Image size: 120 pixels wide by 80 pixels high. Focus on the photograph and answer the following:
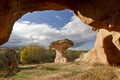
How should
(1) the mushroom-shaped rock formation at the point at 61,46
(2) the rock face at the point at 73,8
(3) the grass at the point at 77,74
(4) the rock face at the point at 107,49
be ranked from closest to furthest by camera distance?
(2) the rock face at the point at 73,8, (3) the grass at the point at 77,74, (4) the rock face at the point at 107,49, (1) the mushroom-shaped rock formation at the point at 61,46

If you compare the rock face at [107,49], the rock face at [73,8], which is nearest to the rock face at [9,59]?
the rock face at [107,49]

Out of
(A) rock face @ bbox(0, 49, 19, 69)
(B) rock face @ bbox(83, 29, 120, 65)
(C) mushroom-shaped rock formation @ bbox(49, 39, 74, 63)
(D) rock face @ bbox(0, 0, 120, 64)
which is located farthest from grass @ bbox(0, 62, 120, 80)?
(C) mushroom-shaped rock formation @ bbox(49, 39, 74, 63)

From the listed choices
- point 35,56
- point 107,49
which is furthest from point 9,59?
point 35,56

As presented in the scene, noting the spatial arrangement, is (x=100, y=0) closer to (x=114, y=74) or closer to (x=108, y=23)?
(x=108, y=23)

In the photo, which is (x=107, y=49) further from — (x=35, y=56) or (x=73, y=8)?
(x=35, y=56)

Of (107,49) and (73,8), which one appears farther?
(107,49)

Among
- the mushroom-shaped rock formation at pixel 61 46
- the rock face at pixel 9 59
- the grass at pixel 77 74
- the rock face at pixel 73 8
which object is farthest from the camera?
the mushroom-shaped rock formation at pixel 61 46

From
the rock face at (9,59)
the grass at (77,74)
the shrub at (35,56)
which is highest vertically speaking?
the shrub at (35,56)

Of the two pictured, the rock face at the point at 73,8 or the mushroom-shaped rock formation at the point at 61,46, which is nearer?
the rock face at the point at 73,8

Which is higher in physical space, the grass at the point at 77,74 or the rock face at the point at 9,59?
the rock face at the point at 9,59

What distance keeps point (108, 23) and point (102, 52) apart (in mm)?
12916

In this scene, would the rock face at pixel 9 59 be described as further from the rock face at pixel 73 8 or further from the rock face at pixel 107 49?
the rock face at pixel 73 8

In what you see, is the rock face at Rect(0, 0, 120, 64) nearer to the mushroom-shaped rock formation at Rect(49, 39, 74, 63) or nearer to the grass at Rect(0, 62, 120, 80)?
the grass at Rect(0, 62, 120, 80)

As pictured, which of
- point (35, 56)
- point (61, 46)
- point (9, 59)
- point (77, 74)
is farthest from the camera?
point (35, 56)
